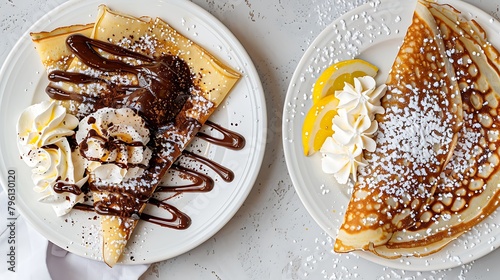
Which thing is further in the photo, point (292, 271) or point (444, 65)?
point (292, 271)

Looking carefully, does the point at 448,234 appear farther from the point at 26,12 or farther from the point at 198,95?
the point at 26,12

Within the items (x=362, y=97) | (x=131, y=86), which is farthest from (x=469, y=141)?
(x=131, y=86)

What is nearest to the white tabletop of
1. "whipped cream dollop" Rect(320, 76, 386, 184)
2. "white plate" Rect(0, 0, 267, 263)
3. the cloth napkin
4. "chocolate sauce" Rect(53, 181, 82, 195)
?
"white plate" Rect(0, 0, 267, 263)

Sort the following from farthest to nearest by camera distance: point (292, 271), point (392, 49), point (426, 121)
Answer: point (292, 271) → point (392, 49) → point (426, 121)

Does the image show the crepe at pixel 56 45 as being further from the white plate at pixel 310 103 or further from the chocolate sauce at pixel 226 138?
the white plate at pixel 310 103

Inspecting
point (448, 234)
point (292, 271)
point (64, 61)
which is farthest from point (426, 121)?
point (64, 61)

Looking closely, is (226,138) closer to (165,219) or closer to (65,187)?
(165,219)

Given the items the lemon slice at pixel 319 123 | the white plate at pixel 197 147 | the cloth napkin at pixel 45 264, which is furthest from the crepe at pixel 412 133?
the cloth napkin at pixel 45 264
